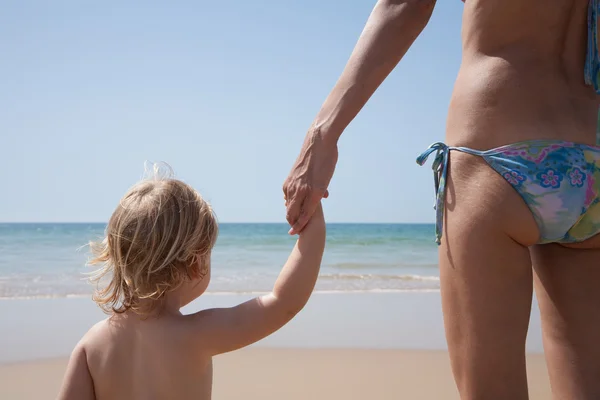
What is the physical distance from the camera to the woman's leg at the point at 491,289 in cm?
133

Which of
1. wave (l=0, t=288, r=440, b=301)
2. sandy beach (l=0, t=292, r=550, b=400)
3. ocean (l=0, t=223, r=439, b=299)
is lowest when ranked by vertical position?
ocean (l=0, t=223, r=439, b=299)

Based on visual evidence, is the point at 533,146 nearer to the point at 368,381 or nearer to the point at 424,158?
the point at 424,158

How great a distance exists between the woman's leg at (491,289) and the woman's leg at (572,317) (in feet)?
0.64

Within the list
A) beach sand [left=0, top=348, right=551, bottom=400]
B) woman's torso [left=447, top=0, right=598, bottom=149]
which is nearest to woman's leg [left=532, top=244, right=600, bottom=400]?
woman's torso [left=447, top=0, right=598, bottom=149]

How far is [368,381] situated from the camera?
13.7 ft

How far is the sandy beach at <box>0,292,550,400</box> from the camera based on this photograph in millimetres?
3973

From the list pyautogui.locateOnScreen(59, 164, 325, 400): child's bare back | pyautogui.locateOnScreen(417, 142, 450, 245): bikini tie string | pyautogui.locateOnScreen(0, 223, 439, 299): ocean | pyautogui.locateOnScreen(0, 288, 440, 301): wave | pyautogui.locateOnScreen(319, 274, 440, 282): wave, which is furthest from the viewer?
pyautogui.locateOnScreen(319, 274, 440, 282): wave

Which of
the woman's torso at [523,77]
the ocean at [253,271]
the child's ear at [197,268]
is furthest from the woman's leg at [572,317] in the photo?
the ocean at [253,271]

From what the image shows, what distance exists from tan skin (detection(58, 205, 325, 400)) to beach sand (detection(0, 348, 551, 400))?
240 cm

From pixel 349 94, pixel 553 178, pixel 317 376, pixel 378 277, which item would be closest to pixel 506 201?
pixel 553 178

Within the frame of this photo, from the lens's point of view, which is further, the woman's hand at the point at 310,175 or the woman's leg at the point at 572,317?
the woman's hand at the point at 310,175

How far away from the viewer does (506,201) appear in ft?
4.40

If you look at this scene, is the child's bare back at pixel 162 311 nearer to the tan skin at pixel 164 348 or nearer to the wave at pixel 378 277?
the tan skin at pixel 164 348

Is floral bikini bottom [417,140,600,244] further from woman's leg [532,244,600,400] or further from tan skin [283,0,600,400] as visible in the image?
woman's leg [532,244,600,400]
